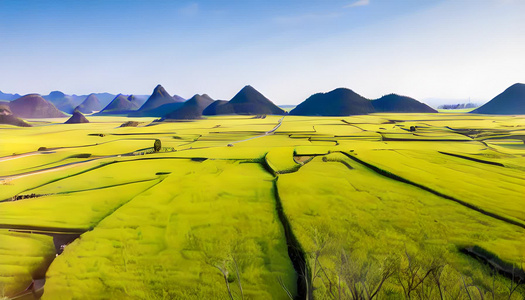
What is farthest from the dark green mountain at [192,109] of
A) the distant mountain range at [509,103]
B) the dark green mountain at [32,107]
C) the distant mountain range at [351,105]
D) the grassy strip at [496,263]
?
the distant mountain range at [509,103]

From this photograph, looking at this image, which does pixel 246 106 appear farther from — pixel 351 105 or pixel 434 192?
pixel 434 192

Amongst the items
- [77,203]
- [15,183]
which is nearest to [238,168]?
[77,203]

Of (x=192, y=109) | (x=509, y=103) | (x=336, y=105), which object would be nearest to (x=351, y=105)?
(x=336, y=105)

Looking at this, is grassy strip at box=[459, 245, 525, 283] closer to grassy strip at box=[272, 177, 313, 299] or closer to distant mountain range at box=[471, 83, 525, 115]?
grassy strip at box=[272, 177, 313, 299]

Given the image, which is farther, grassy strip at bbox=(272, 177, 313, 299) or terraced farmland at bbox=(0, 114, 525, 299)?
terraced farmland at bbox=(0, 114, 525, 299)

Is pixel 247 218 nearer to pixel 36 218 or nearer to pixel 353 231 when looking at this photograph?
pixel 353 231

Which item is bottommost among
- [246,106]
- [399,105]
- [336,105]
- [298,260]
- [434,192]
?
[298,260]

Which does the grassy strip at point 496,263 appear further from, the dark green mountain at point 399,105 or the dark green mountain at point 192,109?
the dark green mountain at point 399,105

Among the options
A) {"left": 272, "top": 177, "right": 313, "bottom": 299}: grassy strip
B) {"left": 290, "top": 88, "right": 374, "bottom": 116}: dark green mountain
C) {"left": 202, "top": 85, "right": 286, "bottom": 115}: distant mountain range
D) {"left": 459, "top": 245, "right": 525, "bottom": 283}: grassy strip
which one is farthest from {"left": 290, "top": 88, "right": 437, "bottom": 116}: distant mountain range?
{"left": 459, "top": 245, "right": 525, "bottom": 283}: grassy strip

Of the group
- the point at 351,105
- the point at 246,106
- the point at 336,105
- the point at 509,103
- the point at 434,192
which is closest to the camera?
the point at 434,192
